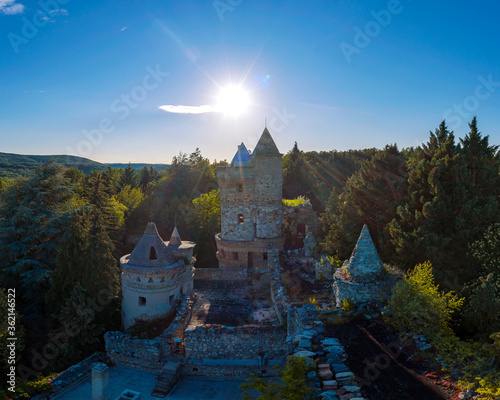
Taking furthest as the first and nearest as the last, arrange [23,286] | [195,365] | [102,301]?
1. [23,286]
2. [102,301]
3. [195,365]

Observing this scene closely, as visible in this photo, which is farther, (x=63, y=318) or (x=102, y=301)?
(x=102, y=301)

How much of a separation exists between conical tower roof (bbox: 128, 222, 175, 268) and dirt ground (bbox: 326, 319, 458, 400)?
9.22 metres

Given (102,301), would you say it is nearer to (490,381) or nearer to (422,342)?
(422,342)

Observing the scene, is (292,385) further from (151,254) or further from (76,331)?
(76,331)

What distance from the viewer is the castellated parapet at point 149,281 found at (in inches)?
602

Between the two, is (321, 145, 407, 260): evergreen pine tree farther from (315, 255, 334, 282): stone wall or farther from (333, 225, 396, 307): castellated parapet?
(333, 225, 396, 307): castellated parapet

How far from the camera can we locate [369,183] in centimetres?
1977

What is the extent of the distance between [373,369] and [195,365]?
24.5 feet

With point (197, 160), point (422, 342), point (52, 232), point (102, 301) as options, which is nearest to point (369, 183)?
point (422, 342)

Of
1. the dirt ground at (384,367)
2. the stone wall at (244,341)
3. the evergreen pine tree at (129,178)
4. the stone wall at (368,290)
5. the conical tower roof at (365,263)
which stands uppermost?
the evergreen pine tree at (129,178)

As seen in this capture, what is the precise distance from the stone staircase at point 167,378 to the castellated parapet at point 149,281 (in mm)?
3610

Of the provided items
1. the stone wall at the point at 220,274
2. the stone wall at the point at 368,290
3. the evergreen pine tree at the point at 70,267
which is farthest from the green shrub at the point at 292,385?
the stone wall at the point at 220,274

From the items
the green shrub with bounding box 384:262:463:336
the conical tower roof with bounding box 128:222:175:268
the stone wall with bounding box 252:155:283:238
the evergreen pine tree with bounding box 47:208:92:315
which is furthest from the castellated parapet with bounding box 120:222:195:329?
the green shrub with bounding box 384:262:463:336

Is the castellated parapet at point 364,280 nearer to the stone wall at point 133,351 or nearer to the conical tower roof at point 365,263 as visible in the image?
the conical tower roof at point 365,263
